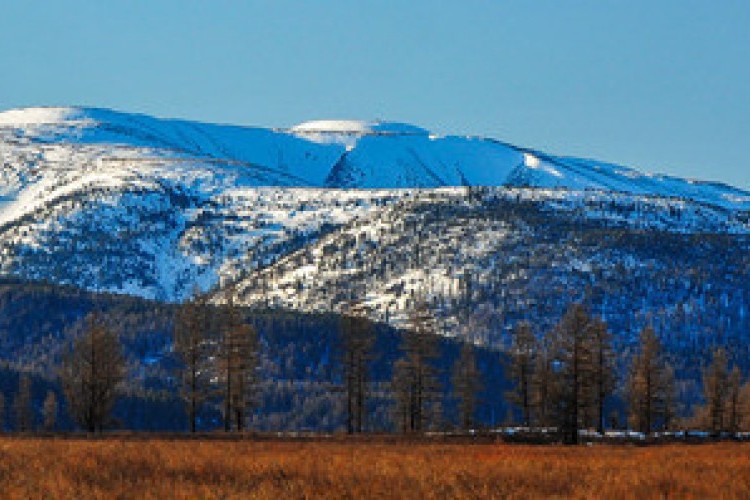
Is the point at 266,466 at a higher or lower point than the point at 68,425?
higher

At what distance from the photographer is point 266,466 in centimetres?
1772

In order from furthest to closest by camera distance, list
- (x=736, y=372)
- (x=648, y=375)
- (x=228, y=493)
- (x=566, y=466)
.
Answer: (x=736, y=372) → (x=648, y=375) → (x=566, y=466) → (x=228, y=493)

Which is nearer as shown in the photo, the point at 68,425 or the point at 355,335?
the point at 355,335

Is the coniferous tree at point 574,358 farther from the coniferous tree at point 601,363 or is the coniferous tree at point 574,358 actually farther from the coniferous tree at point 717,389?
the coniferous tree at point 717,389

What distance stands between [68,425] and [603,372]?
423ft

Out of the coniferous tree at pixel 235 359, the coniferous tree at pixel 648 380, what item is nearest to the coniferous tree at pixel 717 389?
the coniferous tree at pixel 648 380

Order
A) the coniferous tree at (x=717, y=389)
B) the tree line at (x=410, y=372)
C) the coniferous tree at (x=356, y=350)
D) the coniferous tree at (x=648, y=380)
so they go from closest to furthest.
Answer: the tree line at (x=410, y=372) < the coniferous tree at (x=356, y=350) < the coniferous tree at (x=648, y=380) < the coniferous tree at (x=717, y=389)

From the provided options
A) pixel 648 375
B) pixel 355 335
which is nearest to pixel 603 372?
pixel 648 375

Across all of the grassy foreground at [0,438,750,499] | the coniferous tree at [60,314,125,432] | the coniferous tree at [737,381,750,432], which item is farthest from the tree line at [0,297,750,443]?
the grassy foreground at [0,438,750,499]

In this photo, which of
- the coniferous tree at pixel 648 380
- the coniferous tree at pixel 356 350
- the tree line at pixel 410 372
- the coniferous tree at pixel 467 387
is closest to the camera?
the tree line at pixel 410 372

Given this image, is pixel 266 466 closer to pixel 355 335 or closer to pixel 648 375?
pixel 355 335

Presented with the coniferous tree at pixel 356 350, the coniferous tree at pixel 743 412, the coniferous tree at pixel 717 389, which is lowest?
the coniferous tree at pixel 743 412

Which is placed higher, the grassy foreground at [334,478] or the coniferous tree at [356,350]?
the coniferous tree at [356,350]

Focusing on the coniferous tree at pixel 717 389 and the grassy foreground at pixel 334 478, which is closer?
the grassy foreground at pixel 334 478
